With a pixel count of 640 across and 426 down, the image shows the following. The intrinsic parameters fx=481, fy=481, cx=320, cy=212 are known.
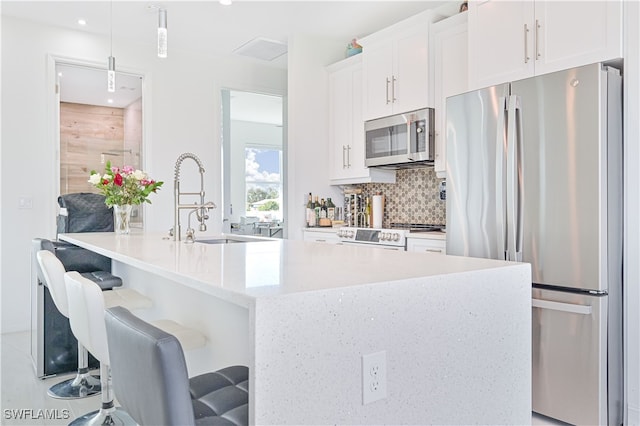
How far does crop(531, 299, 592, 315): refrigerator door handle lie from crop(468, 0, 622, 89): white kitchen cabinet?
1.24 metres

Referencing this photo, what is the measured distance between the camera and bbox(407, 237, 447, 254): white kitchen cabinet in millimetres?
3293

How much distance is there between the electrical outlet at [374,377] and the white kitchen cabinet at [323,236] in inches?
123

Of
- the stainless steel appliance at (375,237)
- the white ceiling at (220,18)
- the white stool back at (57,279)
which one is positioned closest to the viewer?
the white stool back at (57,279)

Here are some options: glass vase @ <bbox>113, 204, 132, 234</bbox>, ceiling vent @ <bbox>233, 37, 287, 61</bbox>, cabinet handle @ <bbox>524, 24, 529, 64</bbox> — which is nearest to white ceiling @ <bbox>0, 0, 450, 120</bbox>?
ceiling vent @ <bbox>233, 37, 287, 61</bbox>

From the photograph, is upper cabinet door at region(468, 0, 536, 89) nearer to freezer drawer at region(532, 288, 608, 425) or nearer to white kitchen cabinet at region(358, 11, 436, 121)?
white kitchen cabinet at region(358, 11, 436, 121)

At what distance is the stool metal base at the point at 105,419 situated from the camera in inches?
87.4

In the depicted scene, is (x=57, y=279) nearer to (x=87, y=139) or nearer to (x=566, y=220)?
(x=566, y=220)

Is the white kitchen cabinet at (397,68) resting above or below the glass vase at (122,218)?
above

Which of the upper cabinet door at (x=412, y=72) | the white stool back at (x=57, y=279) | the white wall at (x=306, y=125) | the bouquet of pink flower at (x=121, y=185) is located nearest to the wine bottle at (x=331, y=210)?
the white wall at (x=306, y=125)

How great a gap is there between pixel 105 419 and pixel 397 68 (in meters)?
3.21

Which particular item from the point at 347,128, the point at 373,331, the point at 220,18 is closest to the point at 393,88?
the point at 347,128

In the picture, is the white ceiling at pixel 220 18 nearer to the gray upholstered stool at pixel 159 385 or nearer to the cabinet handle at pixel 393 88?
the cabinet handle at pixel 393 88

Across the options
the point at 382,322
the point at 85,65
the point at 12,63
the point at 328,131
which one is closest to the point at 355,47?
the point at 328,131

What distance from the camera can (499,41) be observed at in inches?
115
